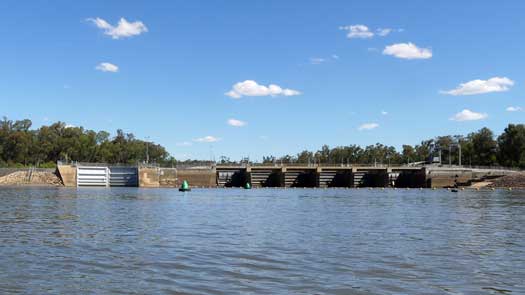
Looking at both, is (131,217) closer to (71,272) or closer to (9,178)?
(71,272)

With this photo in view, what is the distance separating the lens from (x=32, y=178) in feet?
474

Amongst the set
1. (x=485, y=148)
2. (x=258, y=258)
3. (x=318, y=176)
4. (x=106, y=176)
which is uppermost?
(x=485, y=148)

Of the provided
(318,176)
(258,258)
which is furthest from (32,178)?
(258,258)

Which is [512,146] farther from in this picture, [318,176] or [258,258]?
[258,258]

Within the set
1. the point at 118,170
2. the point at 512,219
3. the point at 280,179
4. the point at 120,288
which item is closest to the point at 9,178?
the point at 118,170

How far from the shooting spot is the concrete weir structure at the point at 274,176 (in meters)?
145

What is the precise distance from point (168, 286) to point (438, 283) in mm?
8194

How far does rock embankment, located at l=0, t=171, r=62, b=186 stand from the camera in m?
143

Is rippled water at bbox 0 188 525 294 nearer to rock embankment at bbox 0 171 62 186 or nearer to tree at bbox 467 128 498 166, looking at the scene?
rock embankment at bbox 0 171 62 186

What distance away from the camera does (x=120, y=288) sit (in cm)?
1602

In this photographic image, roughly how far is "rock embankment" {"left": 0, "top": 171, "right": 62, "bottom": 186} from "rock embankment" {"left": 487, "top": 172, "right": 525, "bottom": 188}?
113567 mm

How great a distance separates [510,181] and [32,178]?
411ft

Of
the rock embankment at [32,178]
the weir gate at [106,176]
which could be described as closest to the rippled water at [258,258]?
the weir gate at [106,176]

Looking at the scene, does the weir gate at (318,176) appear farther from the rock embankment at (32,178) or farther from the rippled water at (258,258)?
the rippled water at (258,258)
